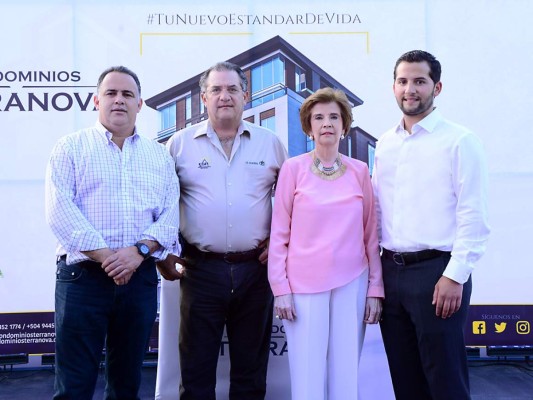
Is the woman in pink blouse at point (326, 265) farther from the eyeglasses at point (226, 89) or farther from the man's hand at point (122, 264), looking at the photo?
the man's hand at point (122, 264)

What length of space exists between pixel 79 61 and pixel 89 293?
1.88 m

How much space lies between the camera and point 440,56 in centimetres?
316

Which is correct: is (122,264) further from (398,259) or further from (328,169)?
(398,259)

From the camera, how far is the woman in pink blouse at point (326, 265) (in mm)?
1883

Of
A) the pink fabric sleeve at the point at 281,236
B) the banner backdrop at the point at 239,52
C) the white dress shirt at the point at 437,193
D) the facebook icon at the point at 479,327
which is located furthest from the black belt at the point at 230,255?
the facebook icon at the point at 479,327

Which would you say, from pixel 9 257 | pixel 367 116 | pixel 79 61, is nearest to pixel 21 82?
pixel 79 61

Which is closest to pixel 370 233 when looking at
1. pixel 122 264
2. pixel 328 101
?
pixel 328 101

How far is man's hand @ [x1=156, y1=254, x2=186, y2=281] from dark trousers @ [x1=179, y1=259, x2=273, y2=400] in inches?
1.5

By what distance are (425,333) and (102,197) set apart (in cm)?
127

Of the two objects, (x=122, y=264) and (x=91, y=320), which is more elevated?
(x=122, y=264)

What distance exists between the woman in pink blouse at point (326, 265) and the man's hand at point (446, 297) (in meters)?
0.24

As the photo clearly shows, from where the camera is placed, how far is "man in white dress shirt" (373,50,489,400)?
1.73m

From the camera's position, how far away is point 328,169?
199 cm

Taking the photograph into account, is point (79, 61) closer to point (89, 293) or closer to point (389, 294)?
point (89, 293)
